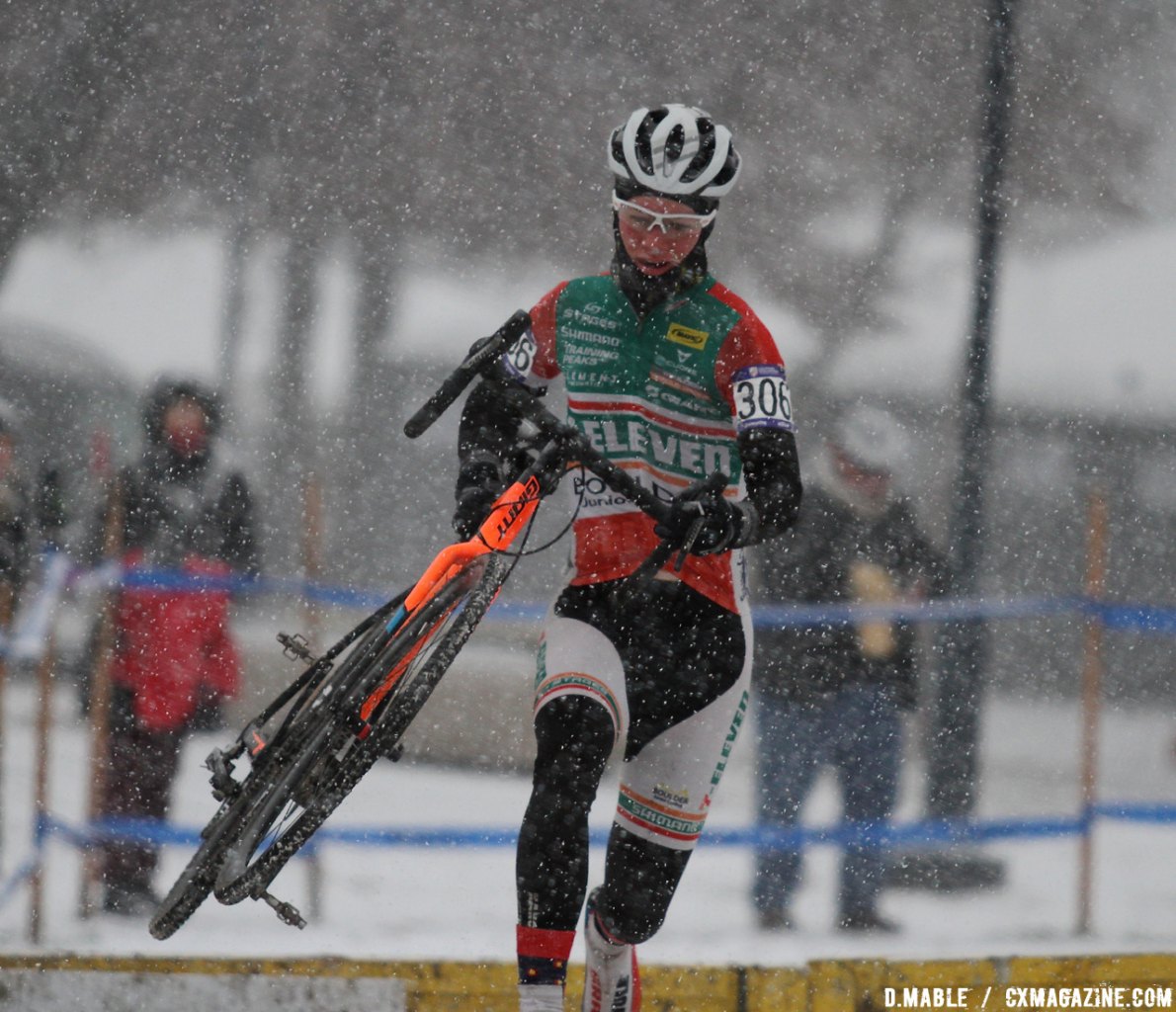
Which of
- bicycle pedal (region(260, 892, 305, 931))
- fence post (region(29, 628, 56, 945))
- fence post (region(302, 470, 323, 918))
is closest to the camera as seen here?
bicycle pedal (region(260, 892, 305, 931))

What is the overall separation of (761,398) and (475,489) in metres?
0.64

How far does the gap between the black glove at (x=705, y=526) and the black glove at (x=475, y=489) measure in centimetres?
42

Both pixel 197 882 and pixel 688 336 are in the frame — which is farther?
pixel 688 336

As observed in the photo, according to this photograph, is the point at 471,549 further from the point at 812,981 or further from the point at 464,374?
the point at 812,981

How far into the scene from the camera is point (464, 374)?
294cm

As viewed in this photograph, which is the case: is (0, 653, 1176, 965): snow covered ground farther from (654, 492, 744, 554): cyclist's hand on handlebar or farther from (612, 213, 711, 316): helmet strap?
(612, 213, 711, 316): helmet strap

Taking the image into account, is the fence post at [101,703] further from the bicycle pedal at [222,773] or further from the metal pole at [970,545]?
the metal pole at [970,545]

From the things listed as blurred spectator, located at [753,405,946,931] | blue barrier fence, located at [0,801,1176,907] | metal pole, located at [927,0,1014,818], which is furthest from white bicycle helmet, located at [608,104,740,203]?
metal pole, located at [927,0,1014,818]

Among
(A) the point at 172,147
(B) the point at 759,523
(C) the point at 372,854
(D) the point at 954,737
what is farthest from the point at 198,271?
(B) the point at 759,523

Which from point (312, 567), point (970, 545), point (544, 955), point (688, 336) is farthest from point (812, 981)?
point (970, 545)

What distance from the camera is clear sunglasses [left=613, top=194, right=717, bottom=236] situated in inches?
118

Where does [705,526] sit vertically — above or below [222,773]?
above

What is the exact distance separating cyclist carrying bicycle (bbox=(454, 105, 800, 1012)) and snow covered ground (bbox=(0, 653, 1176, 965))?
3.49 ft

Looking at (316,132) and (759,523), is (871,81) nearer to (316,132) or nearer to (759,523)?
(316,132)
